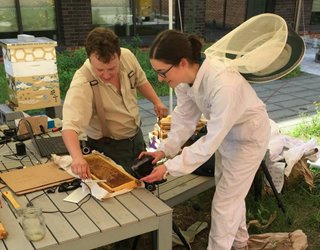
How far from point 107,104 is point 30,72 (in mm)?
1431

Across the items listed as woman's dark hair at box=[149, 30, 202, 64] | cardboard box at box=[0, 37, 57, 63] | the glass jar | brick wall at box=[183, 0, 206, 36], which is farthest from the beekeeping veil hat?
brick wall at box=[183, 0, 206, 36]

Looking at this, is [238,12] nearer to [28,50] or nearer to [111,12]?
[111,12]

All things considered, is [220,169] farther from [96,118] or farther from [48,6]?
[48,6]

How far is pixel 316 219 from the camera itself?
304 cm

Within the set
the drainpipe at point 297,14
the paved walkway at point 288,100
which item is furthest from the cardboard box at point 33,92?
the drainpipe at point 297,14

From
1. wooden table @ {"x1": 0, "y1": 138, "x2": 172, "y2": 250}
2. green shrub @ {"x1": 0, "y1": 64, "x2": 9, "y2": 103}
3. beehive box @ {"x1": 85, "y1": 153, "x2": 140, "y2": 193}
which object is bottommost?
green shrub @ {"x1": 0, "y1": 64, "x2": 9, "y2": 103}

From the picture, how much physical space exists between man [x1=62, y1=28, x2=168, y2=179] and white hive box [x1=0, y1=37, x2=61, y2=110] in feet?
4.05

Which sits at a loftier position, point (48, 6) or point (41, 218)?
point (48, 6)

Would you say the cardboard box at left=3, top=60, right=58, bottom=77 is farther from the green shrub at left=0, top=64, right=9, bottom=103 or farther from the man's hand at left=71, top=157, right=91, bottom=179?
the green shrub at left=0, top=64, right=9, bottom=103

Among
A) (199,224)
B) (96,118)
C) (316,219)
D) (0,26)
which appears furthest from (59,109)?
(0,26)

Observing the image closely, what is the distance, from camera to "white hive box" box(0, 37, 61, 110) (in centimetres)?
337

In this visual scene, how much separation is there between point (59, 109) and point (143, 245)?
165 centimetres

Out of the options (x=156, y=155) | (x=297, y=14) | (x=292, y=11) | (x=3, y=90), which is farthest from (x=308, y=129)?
(x=292, y=11)

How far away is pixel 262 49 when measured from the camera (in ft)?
6.77
